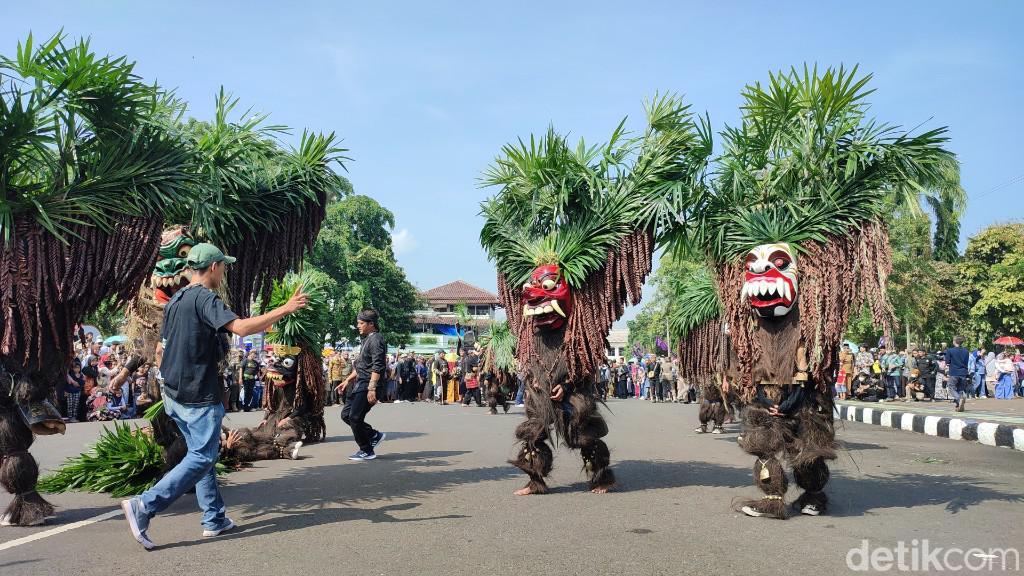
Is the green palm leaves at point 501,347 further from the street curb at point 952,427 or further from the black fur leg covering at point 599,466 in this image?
the black fur leg covering at point 599,466

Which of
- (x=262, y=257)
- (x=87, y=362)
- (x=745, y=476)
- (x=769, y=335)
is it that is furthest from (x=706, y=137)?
(x=87, y=362)

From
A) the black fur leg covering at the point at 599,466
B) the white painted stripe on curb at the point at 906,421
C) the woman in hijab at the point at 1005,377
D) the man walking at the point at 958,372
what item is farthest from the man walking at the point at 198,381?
the woman in hijab at the point at 1005,377

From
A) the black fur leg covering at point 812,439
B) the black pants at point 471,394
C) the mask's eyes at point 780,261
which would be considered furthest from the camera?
the black pants at point 471,394

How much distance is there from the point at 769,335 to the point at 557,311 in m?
1.78

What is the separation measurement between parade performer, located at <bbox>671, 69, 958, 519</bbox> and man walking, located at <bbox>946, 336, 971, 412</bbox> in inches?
576

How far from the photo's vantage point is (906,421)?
1530cm

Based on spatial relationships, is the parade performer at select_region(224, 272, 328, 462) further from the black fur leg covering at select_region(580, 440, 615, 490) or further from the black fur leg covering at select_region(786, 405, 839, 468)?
the black fur leg covering at select_region(786, 405, 839, 468)

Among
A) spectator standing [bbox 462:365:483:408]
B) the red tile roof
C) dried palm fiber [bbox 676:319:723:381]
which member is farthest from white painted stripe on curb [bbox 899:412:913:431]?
the red tile roof

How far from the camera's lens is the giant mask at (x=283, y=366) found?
1080cm

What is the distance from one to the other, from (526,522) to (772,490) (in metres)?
Answer: 1.82

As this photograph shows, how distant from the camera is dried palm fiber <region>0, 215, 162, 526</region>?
18.7 feet

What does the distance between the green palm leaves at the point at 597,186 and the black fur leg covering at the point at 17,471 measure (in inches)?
165

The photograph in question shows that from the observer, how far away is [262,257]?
775cm

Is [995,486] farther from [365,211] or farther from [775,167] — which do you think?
[365,211]
